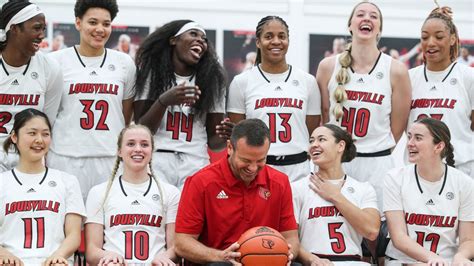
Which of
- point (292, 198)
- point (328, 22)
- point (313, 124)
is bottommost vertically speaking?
point (292, 198)

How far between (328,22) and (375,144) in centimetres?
381

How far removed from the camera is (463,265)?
520cm

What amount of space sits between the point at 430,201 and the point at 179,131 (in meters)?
1.91

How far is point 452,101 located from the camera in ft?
20.1

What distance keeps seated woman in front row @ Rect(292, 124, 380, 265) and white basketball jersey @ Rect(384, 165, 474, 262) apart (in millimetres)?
183

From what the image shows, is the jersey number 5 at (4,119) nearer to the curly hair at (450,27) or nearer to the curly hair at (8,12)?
the curly hair at (8,12)

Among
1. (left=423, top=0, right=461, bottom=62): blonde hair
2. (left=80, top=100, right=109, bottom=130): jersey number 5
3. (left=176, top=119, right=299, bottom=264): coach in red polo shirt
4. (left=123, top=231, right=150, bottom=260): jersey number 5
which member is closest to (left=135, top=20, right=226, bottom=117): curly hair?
(left=80, top=100, right=109, bottom=130): jersey number 5

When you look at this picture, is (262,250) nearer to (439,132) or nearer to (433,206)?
(433,206)

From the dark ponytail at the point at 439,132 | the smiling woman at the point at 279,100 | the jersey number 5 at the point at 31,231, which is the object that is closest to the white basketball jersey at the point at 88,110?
the jersey number 5 at the point at 31,231

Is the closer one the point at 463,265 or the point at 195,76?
the point at 463,265

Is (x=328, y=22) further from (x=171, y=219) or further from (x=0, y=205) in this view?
(x=0, y=205)

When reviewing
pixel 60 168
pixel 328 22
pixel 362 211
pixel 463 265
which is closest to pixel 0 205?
pixel 60 168

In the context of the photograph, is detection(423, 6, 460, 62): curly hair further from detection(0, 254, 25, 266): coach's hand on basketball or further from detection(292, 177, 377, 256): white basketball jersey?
detection(0, 254, 25, 266): coach's hand on basketball

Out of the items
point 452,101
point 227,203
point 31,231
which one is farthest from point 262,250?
point 452,101
